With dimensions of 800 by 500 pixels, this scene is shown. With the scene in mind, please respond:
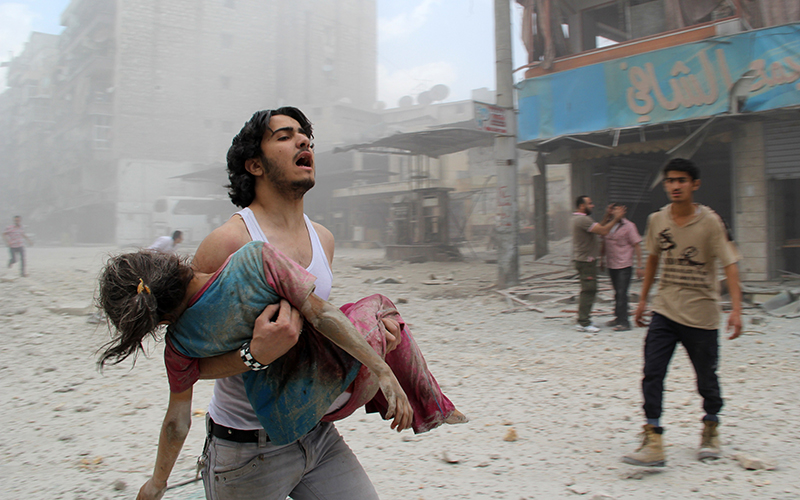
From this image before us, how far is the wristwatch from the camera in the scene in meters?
1.23

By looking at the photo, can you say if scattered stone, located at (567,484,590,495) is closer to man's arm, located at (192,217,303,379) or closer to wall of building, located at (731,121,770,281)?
man's arm, located at (192,217,303,379)

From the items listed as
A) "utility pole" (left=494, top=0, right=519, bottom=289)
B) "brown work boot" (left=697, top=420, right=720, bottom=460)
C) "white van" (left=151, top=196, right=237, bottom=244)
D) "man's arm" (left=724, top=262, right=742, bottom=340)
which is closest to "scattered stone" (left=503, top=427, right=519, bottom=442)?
"brown work boot" (left=697, top=420, right=720, bottom=460)

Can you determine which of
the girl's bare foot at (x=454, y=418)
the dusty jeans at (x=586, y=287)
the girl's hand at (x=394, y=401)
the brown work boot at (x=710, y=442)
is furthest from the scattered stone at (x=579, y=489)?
the dusty jeans at (x=586, y=287)

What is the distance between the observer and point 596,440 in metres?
3.57

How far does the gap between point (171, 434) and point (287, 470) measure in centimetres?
34

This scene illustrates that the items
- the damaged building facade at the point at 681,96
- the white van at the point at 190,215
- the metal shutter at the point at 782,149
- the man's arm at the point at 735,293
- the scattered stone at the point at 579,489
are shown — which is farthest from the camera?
the white van at the point at 190,215

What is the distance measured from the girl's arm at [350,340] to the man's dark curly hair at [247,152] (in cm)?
59

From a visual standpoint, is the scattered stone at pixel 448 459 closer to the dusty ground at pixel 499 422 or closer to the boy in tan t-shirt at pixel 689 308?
the dusty ground at pixel 499 422

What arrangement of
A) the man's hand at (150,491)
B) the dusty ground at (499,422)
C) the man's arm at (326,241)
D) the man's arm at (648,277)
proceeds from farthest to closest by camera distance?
the man's arm at (648,277) < the dusty ground at (499,422) < the man's arm at (326,241) < the man's hand at (150,491)

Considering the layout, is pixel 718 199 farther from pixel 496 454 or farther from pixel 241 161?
pixel 241 161

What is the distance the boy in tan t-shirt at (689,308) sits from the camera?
3.09 m

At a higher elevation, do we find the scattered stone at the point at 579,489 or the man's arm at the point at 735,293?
the man's arm at the point at 735,293

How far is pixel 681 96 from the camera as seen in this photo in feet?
Answer: 33.2

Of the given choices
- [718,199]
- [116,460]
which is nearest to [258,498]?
[116,460]
